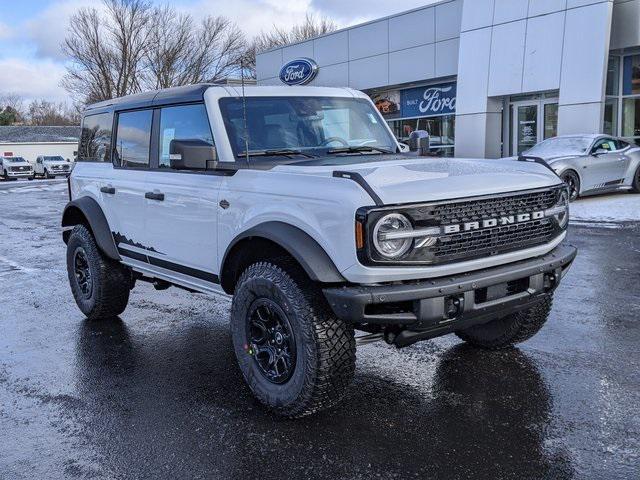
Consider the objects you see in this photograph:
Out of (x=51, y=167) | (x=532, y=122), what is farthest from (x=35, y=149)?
(x=532, y=122)

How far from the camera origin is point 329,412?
3.99 m

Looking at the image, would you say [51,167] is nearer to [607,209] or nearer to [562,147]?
[562,147]

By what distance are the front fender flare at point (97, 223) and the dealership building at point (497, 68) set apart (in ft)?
52.6

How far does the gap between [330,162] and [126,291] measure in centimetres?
283

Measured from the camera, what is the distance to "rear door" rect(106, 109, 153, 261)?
527 cm

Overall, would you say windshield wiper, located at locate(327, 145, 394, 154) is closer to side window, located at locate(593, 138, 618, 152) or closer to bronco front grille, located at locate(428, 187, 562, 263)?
bronco front grille, located at locate(428, 187, 562, 263)

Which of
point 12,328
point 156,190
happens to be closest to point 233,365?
point 156,190

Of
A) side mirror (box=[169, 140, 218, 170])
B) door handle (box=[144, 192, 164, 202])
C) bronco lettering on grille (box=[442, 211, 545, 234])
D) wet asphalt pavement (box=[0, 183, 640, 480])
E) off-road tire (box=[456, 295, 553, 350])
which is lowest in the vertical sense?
wet asphalt pavement (box=[0, 183, 640, 480])

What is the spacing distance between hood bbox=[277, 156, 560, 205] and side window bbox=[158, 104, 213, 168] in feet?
2.96

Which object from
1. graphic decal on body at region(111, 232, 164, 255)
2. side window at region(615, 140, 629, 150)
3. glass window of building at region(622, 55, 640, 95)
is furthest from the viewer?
glass window of building at region(622, 55, 640, 95)

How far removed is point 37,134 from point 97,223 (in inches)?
3111

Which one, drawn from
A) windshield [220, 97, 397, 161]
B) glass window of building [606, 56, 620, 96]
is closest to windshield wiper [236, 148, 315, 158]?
windshield [220, 97, 397, 161]

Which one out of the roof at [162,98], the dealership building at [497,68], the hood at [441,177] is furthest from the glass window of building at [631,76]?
the roof at [162,98]

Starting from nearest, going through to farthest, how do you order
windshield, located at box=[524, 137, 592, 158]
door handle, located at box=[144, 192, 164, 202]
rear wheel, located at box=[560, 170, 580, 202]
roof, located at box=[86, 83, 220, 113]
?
roof, located at box=[86, 83, 220, 113]
door handle, located at box=[144, 192, 164, 202]
rear wheel, located at box=[560, 170, 580, 202]
windshield, located at box=[524, 137, 592, 158]
